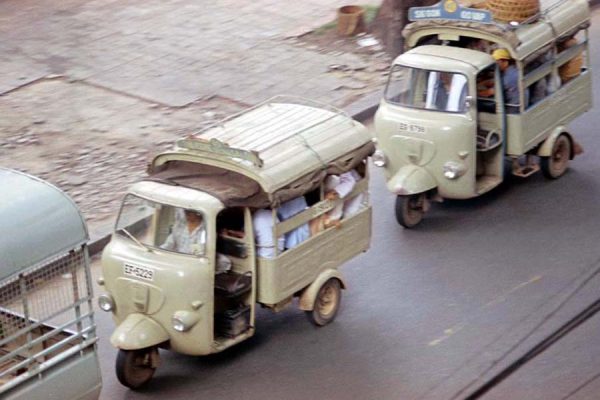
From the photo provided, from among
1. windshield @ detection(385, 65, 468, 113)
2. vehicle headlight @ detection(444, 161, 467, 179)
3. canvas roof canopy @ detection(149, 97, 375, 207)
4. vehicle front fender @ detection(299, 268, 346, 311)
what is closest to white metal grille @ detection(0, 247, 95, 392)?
canvas roof canopy @ detection(149, 97, 375, 207)

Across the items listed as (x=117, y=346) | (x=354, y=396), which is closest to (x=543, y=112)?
(x=354, y=396)

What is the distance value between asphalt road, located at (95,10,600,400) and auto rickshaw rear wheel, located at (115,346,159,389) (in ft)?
0.31

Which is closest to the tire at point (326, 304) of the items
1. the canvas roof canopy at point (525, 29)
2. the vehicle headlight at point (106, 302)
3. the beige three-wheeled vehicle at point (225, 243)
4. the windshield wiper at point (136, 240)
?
the beige three-wheeled vehicle at point (225, 243)

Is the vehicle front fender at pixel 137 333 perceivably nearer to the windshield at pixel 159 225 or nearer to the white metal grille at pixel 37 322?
the white metal grille at pixel 37 322

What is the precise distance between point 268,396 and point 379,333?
1.36 metres

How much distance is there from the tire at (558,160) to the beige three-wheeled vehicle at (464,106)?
0.11 ft

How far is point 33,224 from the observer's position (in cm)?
852

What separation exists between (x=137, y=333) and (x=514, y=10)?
5.56 metres

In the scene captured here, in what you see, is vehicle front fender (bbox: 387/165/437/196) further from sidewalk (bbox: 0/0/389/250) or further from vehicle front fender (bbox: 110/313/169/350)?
vehicle front fender (bbox: 110/313/169/350)

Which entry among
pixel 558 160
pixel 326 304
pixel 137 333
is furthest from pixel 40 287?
pixel 558 160

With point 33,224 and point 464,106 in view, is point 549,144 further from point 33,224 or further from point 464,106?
point 33,224

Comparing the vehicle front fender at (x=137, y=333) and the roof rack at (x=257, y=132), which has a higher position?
the roof rack at (x=257, y=132)

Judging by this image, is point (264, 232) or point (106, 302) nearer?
point (106, 302)

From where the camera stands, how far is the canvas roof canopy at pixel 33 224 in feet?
27.5
